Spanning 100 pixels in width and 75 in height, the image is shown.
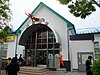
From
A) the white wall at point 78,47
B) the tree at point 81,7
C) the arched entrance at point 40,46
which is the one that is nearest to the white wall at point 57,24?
the arched entrance at point 40,46

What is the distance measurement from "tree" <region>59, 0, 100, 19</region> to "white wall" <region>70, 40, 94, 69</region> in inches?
375

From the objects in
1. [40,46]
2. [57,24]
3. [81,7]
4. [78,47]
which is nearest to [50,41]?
[40,46]

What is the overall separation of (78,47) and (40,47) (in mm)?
4465

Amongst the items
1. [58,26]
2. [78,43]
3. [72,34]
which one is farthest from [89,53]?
[58,26]

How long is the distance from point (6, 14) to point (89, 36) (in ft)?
39.3

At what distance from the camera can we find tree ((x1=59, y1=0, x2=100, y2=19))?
9.05 meters

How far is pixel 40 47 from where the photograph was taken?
19.7 meters

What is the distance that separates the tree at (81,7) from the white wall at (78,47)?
375 inches

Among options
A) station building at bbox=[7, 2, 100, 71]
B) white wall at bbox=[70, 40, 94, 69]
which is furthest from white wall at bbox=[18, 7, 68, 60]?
white wall at bbox=[70, 40, 94, 69]

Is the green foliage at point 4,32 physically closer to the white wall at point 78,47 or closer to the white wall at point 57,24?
the white wall at point 57,24

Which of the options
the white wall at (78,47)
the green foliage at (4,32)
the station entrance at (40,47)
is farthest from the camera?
the station entrance at (40,47)

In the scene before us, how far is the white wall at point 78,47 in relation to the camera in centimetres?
1809

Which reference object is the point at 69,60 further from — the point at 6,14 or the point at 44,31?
the point at 6,14

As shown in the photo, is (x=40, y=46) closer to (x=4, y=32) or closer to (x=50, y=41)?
(x=50, y=41)
